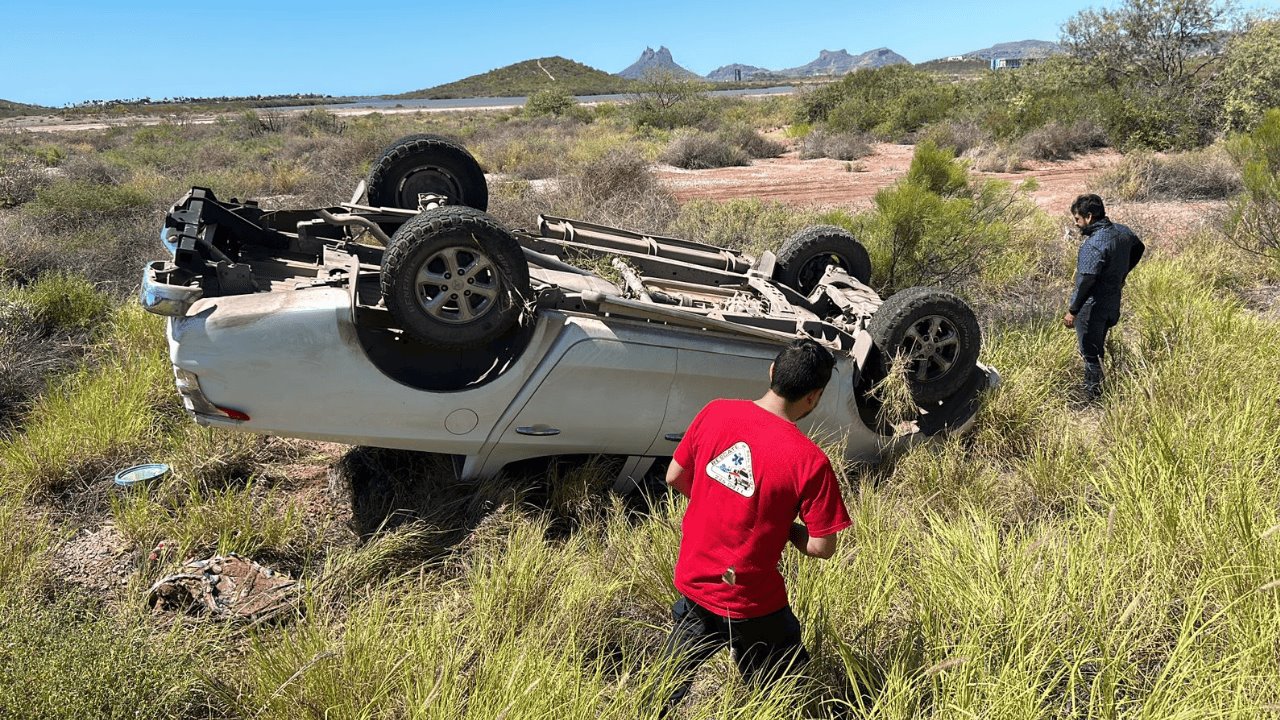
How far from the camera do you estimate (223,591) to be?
355 centimetres

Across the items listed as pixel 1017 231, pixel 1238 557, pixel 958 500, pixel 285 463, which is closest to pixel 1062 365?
pixel 958 500

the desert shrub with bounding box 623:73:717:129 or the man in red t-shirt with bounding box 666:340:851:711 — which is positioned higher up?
the desert shrub with bounding box 623:73:717:129

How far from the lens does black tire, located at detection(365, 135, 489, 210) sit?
214 inches

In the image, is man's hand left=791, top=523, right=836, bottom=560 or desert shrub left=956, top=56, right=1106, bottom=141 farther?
desert shrub left=956, top=56, right=1106, bottom=141

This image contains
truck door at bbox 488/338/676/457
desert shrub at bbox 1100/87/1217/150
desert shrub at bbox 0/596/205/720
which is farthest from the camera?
desert shrub at bbox 1100/87/1217/150

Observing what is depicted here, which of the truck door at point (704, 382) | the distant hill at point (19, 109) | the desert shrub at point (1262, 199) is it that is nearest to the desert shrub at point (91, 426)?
the truck door at point (704, 382)

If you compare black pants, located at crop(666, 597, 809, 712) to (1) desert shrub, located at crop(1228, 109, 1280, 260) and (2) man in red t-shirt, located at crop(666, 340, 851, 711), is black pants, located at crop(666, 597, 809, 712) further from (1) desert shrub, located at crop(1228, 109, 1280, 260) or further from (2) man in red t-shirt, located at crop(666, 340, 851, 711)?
(1) desert shrub, located at crop(1228, 109, 1280, 260)

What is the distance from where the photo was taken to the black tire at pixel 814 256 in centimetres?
582

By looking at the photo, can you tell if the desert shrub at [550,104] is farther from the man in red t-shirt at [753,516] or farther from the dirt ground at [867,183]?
the man in red t-shirt at [753,516]

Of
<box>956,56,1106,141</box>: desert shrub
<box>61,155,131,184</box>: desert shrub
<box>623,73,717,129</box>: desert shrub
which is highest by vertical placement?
<box>623,73,717,129</box>: desert shrub

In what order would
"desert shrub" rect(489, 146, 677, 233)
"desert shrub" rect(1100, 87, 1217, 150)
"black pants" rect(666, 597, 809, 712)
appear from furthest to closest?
"desert shrub" rect(1100, 87, 1217, 150)
"desert shrub" rect(489, 146, 677, 233)
"black pants" rect(666, 597, 809, 712)

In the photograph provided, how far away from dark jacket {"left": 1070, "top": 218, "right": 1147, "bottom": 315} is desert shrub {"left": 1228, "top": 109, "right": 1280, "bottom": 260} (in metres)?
4.11

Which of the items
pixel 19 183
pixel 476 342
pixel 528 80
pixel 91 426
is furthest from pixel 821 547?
pixel 528 80

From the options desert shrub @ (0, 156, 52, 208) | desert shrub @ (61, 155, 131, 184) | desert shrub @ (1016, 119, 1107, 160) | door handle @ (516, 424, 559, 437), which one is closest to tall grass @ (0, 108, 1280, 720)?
door handle @ (516, 424, 559, 437)
